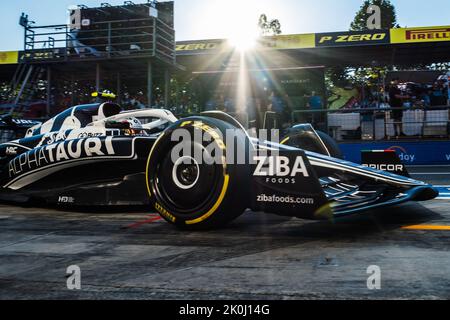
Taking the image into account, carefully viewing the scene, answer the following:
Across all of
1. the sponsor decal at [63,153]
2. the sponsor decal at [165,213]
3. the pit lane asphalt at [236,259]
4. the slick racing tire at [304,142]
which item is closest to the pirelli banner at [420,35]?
the slick racing tire at [304,142]

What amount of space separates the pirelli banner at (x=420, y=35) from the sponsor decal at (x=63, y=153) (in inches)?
641

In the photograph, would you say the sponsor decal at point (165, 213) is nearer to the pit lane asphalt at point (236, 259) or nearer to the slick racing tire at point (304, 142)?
the pit lane asphalt at point (236, 259)

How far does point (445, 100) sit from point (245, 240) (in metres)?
11.5

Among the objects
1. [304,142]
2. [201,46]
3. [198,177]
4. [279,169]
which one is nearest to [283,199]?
[279,169]

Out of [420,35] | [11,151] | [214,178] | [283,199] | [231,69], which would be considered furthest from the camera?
[420,35]

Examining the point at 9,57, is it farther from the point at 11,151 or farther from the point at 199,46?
the point at 11,151

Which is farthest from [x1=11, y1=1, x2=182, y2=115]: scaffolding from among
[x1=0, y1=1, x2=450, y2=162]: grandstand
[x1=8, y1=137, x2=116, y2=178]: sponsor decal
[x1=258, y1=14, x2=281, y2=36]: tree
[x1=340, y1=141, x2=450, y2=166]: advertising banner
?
[x1=258, y1=14, x2=281, y2=36]: tree

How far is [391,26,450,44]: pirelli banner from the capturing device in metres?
16.7

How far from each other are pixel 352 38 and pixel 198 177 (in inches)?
657

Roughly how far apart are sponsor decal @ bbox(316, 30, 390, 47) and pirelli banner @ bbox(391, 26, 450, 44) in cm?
38

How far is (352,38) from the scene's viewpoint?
58.6ft

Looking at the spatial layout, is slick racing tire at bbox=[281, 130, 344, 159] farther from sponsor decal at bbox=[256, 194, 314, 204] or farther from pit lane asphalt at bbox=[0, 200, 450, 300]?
sponsor decal at bbox=[256, 194, 314, 204]
